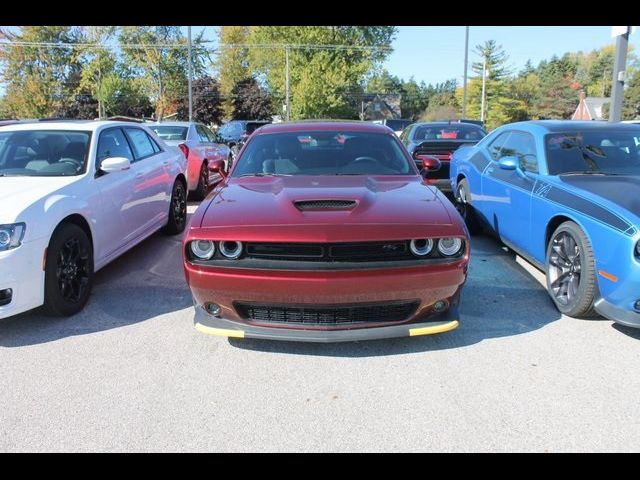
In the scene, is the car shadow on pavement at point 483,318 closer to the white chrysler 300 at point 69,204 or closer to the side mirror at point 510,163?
the side mirror at point 510,163

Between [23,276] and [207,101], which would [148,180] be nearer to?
[23,276]

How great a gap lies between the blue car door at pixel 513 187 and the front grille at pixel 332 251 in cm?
208

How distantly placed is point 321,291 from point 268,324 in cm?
41

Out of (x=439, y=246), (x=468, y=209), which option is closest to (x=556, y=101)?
(x=468, y=209)

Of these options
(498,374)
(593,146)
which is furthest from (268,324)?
(593,146)

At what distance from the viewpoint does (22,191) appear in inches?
154

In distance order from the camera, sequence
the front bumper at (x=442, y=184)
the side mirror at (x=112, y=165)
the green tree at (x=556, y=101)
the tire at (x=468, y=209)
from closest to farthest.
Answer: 1. the side mirror at (x=112, y=165)
2. the tire at (x=468, y=209)
3. the front bumper at (x=442, y=184)
4. the green tree at (x=556, y=101)

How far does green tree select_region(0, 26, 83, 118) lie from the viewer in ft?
141

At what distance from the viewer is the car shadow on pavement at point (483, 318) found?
11.4ft

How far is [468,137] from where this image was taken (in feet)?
34.6

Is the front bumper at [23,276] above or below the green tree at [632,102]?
below

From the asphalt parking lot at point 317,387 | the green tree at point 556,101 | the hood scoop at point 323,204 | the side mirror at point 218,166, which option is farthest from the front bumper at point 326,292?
the green tree at point 556,101

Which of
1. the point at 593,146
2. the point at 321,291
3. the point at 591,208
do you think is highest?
the point at 593,146

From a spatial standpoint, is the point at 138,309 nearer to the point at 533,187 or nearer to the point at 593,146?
the point at 533,187
